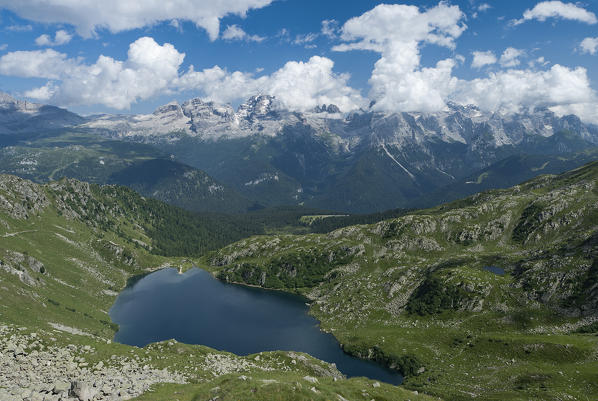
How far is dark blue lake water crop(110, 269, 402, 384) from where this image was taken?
135625 mm

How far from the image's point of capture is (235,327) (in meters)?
163

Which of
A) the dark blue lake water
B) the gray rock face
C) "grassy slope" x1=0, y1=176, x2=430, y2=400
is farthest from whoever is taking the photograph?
the dark blue lake water

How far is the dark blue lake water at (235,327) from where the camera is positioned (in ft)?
445

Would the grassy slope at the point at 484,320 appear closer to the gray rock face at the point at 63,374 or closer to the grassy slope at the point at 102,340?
the grassy slope at the point at 102,340

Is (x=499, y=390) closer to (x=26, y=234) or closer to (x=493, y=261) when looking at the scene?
(x=493, y=261)

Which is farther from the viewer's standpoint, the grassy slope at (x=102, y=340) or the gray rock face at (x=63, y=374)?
the grassy slope at (x=102, y=340)

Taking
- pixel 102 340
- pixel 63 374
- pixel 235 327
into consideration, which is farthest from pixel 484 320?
pixel 63 374

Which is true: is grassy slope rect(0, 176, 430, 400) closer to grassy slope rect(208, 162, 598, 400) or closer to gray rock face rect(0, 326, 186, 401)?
gray rock face rect(0, 326, 186, 401)

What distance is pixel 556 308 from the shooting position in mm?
123500

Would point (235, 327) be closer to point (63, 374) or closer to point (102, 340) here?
point (102, 340)

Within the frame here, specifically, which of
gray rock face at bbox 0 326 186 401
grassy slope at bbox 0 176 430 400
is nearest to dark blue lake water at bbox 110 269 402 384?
grassy slope at bbox 0 176 430 400

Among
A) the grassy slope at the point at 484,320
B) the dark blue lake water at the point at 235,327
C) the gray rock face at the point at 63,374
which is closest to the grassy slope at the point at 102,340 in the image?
the gray rock face at the point at 63,374

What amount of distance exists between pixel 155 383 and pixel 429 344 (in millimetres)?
94851

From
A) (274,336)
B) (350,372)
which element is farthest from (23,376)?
(274,336)
